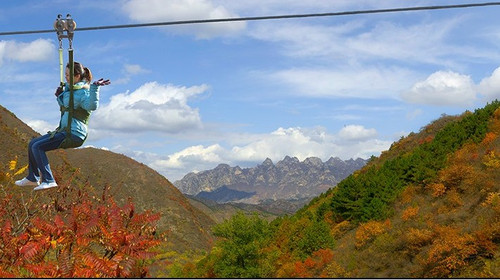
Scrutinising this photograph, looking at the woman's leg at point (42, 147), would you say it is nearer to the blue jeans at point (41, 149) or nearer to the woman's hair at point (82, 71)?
the blue jeans at point (41, 149)

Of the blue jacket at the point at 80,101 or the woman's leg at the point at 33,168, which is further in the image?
the woman's leg at the point at 33,168

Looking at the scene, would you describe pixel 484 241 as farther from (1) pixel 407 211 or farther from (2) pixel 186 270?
(2) pixel 186 270

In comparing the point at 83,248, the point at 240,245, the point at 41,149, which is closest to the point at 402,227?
the point at 240,245

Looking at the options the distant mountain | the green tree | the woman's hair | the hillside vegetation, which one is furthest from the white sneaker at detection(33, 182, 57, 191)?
the distant mountain

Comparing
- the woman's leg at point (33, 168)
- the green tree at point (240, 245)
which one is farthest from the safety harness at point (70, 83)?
the green tree at point (240, 245)

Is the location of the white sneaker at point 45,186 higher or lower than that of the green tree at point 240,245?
higher

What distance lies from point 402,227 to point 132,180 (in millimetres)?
84641

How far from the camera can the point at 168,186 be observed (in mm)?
119688

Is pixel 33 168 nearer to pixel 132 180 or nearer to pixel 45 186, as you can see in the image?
pixel 45 186

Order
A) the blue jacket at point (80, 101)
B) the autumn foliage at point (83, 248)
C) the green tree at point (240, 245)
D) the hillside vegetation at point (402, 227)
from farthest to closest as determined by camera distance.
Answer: the green tree at point (240, 245) < the hillside vegetation at point (402, 227) < the autumn foliage at point (83, 248) < the blue jacket at point (80, 101)

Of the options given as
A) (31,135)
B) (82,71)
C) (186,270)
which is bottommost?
(186,270)

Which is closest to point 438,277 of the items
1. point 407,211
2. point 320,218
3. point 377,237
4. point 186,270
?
point 377,237

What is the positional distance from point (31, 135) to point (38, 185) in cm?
10209

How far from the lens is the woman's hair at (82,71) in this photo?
6.04 m
